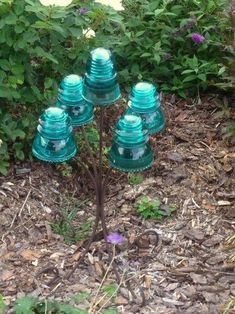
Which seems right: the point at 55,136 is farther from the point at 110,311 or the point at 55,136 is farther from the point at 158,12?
the point at 158,12

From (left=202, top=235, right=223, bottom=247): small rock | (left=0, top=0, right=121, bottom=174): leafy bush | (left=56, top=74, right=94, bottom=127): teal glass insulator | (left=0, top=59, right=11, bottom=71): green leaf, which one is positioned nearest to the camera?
(left=56, top=74, right=94, bottom=127): teal glass insulator

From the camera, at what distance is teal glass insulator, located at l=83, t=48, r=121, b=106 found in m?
3.45

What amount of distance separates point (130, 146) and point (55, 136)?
32 centimetres

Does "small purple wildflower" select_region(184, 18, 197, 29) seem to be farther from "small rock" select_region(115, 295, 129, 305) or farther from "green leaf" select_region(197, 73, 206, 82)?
"small rock" select_region(115, 295, 129, 305)

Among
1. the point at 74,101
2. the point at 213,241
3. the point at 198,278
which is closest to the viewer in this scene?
the point at 74,101

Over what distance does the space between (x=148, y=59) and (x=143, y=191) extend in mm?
1004

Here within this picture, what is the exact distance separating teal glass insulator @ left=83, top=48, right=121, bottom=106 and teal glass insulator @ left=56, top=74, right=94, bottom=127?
118 mm

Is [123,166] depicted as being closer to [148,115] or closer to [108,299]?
[148,115]

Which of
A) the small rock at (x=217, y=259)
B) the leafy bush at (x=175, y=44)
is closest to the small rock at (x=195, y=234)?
the small rock at (x=217, y=259)

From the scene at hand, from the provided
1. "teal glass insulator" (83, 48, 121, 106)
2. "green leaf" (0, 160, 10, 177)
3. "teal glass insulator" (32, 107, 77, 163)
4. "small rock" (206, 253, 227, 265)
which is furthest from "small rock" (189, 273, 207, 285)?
"green leaf" (0, 160, 10, 177)

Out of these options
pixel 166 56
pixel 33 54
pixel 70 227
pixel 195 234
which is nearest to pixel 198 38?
pixel 166 56

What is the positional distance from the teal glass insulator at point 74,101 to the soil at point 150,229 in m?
0.64

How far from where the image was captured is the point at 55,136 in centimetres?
354

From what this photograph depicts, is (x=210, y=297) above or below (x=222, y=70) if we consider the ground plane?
below
